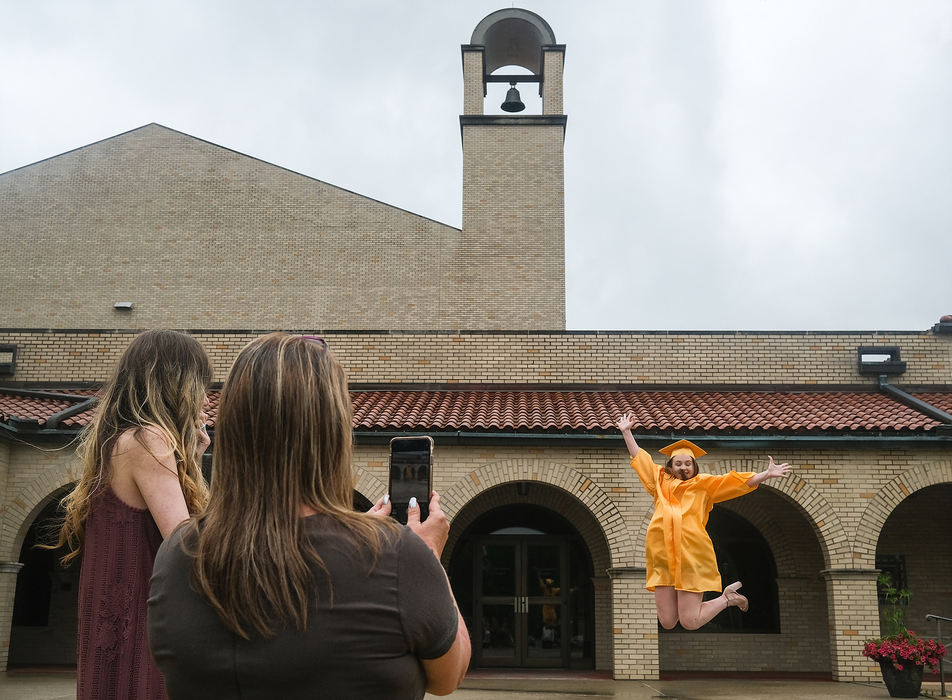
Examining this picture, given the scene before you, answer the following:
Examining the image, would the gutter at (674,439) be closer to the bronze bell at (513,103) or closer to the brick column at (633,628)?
the brick column at (633,628)

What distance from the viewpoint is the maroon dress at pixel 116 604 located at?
285cm

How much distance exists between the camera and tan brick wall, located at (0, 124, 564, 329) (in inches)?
988

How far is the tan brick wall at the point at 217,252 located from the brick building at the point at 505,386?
60 mm

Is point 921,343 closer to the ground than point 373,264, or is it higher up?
closer to the ground

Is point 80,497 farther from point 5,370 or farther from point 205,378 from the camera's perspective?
point 5,370

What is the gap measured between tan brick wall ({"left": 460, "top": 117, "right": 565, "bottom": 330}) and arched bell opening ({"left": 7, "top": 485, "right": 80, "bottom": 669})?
11384 millimetres

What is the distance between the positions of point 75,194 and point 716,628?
20.0 metres

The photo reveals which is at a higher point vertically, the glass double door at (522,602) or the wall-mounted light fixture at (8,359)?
the wall-mounted light fixture at (8,359)

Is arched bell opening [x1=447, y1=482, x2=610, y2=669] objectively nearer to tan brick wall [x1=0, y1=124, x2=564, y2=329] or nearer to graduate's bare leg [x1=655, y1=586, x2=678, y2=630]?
tan brick wall [x1=0, y1=124, x2=564, y2=329]

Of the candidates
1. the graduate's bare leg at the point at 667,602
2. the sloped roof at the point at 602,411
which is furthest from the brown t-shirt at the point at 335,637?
the sloped roof at the point at 602,411

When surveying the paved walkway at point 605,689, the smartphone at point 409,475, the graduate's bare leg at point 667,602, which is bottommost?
the paved walkway at point 605,689

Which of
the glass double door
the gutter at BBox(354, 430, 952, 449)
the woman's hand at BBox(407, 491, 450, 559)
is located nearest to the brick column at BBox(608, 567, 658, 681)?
the gutter at BBox(354, 430, 952, 449)

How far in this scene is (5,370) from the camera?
64.1 feet

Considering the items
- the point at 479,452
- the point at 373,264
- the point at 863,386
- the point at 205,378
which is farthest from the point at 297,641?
the point at 373,264
